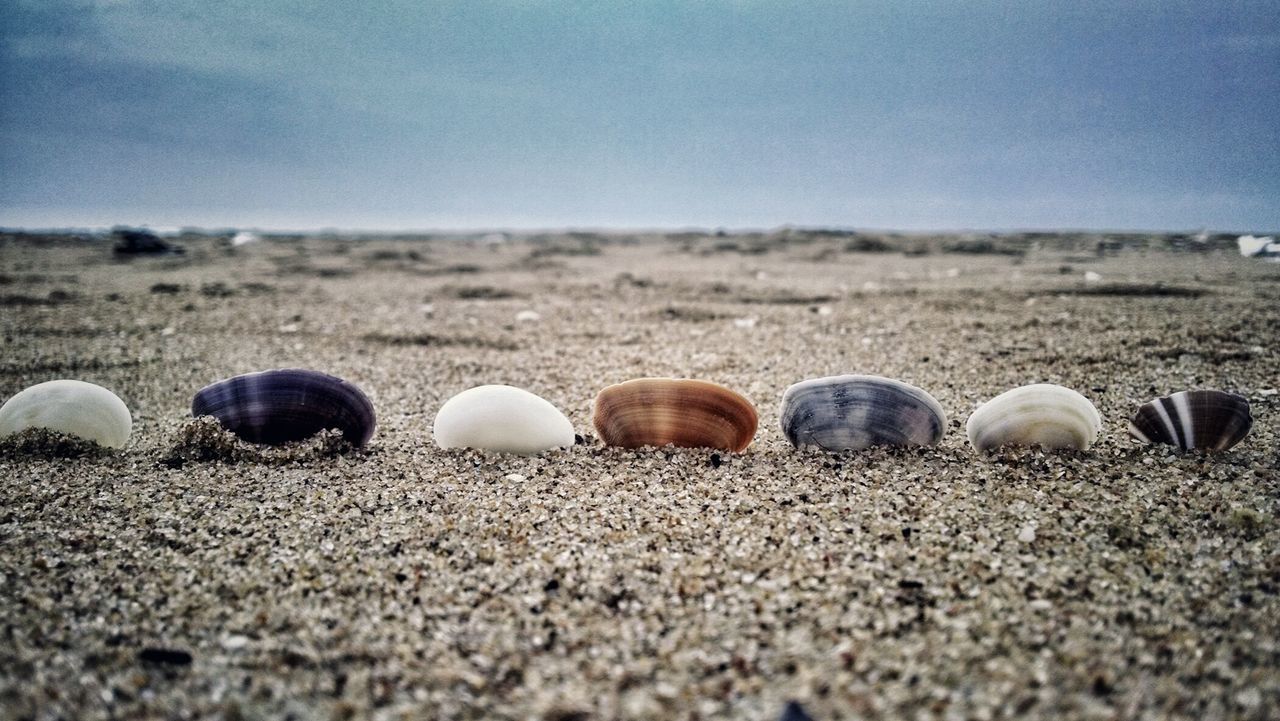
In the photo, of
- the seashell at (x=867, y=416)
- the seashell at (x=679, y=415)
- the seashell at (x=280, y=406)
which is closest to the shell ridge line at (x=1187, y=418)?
the seashell at (x=867, y=416)

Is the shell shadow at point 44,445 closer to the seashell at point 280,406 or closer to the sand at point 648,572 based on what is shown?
the sand at point 648,572

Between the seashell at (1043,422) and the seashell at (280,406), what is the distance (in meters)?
2.71

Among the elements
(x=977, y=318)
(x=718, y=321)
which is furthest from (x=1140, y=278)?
(x=718, y=321)

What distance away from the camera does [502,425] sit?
292 centimetres

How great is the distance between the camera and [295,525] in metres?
2.27

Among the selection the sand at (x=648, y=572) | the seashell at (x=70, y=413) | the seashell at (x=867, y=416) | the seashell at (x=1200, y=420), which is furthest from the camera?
the seashell at (x=70, y=413)

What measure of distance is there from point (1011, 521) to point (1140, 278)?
27.0 feet

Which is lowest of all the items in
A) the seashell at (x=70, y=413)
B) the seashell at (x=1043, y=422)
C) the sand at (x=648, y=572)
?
the sand at (x=648, y=572)

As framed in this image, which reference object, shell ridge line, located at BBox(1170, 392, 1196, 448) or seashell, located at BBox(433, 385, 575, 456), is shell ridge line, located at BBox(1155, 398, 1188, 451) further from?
seashell, located at BBox(433, 385, 575, 456)

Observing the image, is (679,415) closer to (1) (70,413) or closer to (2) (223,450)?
(2) (223,450)

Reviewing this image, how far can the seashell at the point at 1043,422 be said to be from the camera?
2.75 metres

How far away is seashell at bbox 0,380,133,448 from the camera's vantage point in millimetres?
2918

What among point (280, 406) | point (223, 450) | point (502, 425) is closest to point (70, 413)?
point (223, 450)

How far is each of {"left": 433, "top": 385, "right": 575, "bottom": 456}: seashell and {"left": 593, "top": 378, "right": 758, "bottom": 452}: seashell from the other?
268 millimetres
